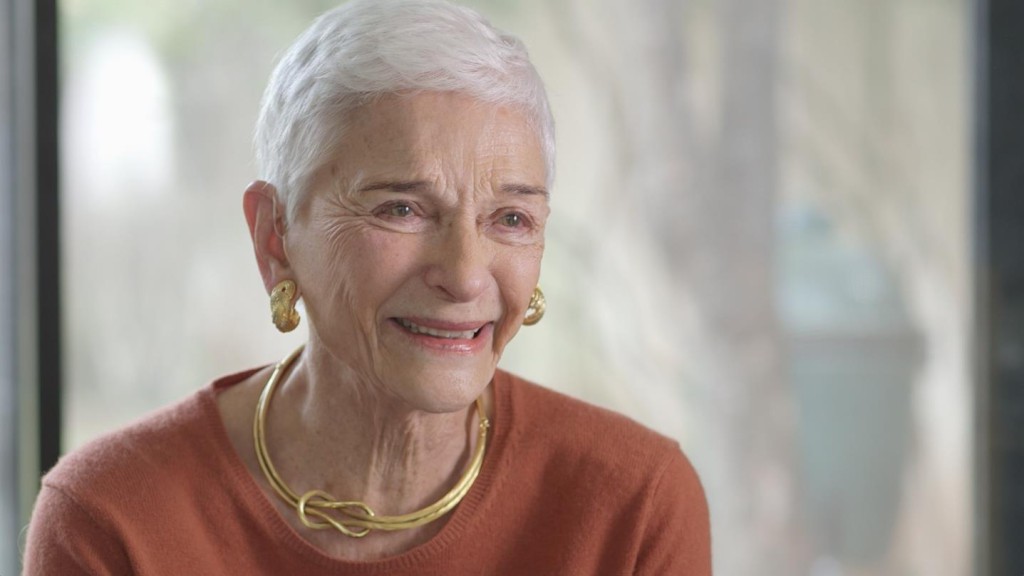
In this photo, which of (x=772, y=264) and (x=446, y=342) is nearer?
(x=446, y=342)

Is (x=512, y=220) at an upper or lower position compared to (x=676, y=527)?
upper

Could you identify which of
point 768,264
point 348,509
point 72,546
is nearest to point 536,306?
point 348,509

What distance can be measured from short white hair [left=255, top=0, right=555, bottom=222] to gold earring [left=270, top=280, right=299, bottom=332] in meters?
0.10

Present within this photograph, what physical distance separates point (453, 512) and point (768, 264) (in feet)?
5.25

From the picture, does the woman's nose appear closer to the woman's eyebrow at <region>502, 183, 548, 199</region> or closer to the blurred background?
the woman's eyebrow at <region>502, 183, 548, 199</region>

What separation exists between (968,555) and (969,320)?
66cm

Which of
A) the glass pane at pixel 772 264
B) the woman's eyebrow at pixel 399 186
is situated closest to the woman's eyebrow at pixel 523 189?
the woman's eyebrow at pixel 399 186

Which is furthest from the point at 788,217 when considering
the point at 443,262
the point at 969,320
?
the point at 443,262

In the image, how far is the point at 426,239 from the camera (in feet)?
4.63

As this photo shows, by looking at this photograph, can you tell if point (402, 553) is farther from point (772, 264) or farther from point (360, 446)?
point (772, 264)

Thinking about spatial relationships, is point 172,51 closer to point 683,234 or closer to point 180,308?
point 180,308

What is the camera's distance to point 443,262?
55.0 inches

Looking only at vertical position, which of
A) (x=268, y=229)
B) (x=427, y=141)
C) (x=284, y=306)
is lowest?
(x=284, y=306)

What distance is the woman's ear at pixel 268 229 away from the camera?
1526mm
